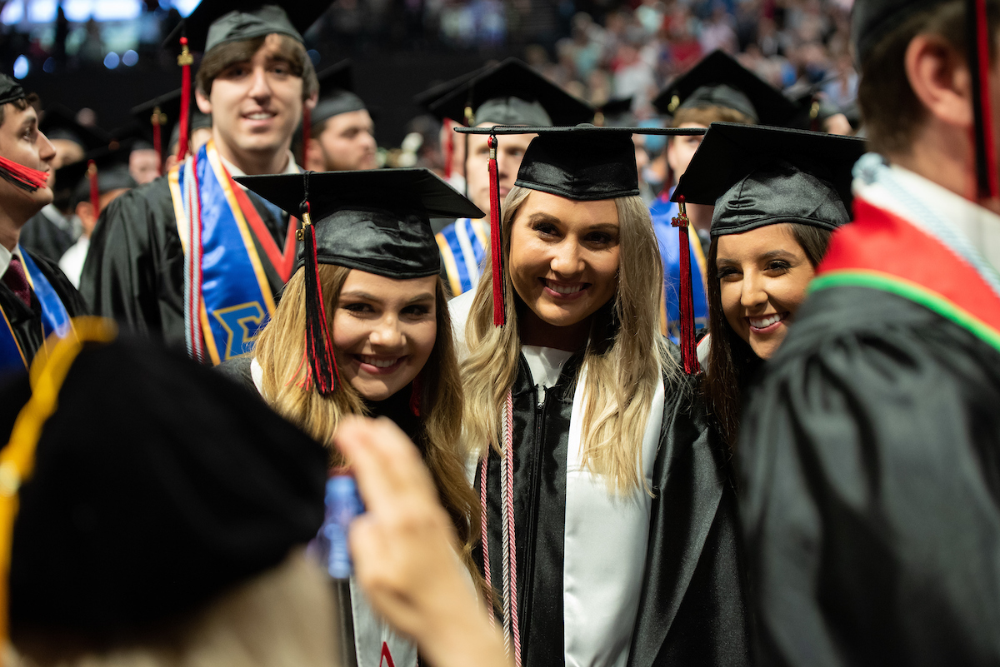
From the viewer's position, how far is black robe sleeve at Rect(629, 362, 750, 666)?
224 cm

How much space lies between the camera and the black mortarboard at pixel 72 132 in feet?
21.9

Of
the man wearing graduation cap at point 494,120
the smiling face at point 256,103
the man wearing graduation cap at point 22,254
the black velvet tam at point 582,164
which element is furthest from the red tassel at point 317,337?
the man wearing graduation cap at point 494,120

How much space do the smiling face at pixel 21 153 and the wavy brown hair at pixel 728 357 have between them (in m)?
2.10

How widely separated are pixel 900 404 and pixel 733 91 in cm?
390

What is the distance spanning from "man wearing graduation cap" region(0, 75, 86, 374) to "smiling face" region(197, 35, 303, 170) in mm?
755

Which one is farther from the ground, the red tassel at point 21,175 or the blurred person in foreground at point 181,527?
the red tassel at point 21,175

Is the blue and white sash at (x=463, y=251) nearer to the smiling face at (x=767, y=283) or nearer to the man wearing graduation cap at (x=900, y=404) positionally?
the smiling face at (x=767, y=283)

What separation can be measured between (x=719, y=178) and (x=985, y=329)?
5.45 feet

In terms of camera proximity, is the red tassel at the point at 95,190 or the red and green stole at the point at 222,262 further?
the red tassel at the point at 95,190

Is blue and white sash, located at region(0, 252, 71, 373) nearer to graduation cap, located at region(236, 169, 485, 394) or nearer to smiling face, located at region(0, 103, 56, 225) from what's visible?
smiling face, located at region(0, 103, 56, 225)

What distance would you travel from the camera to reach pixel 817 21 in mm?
11023

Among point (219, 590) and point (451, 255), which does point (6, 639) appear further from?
point (451, 255)

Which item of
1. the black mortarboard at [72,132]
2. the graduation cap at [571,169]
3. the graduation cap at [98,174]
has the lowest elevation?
the graduation cap at [571,169]

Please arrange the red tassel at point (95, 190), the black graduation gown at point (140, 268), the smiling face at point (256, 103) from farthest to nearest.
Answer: the red tassel at point (95, 190)
the smiling face at point (256, 103)
the black graduation gown at point (140, 268)
